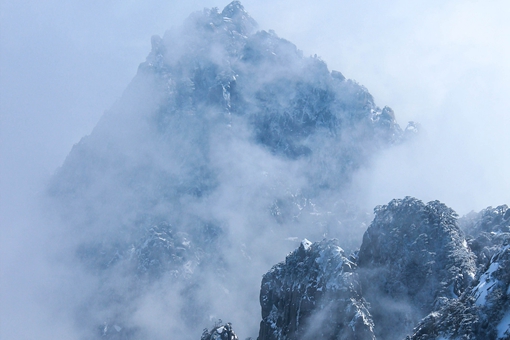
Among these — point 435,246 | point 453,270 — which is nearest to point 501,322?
point 453,270

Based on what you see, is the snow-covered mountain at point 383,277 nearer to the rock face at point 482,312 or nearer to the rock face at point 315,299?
the rock face at point 315,299

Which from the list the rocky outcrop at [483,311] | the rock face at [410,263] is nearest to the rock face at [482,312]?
the rocky outcrop at [483,311]

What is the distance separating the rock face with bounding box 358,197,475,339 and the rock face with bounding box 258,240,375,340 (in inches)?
324

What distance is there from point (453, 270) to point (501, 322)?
64564 millimetres

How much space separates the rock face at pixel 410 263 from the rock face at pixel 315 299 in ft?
27.0

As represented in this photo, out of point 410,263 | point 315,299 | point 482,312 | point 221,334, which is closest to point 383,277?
point 410,263

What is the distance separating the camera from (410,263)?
152 meters

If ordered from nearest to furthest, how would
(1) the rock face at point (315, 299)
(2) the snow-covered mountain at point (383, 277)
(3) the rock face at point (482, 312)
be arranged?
(3) the rock face at point (482, 312) < (1) the rock face at point (315, 299) < (2) the snow-covered mountain at point (383, 277)

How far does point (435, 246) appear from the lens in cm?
15138

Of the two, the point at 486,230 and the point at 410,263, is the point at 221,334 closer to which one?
the point at 410,263

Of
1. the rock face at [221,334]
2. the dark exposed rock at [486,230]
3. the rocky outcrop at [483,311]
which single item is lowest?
the rocky outcrop at [483,311]

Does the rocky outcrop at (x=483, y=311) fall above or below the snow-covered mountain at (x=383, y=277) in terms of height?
below

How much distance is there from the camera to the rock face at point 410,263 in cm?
14100

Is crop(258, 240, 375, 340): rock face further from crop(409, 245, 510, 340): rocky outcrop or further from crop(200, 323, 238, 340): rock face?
crop(409, 245, 510, 340): rocky outcrop
